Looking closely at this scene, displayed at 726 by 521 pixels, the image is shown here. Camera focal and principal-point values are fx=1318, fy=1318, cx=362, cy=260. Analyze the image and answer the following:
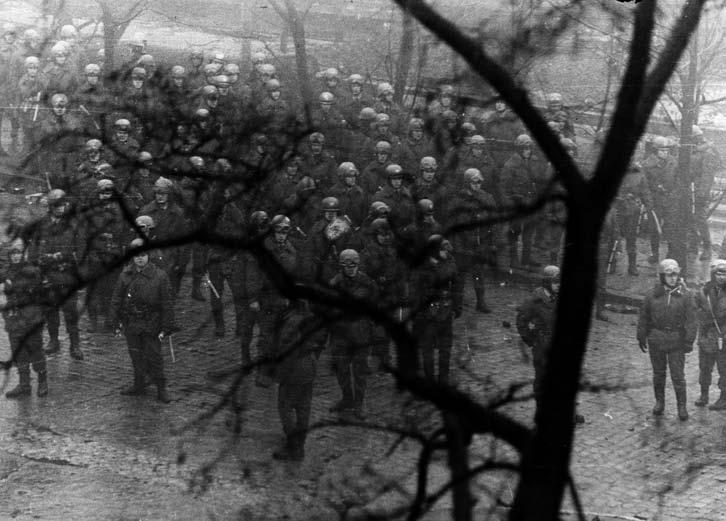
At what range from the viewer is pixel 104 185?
7742mm

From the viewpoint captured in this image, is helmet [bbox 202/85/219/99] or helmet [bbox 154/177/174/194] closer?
helmet [bbox 202/85/219/99]

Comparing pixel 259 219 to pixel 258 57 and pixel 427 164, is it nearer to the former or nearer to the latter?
pixel 427 164

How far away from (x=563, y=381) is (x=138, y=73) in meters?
5.04

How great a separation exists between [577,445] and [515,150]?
8.53 feet

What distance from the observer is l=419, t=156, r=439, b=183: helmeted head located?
10.4 metres

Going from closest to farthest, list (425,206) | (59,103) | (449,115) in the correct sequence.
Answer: (449,115) → (425,206) → (59,103)

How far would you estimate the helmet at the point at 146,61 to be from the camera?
10.8m

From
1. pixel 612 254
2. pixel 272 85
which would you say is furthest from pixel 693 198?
pixel 272 85

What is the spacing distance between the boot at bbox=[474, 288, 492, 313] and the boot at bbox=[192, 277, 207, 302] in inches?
108

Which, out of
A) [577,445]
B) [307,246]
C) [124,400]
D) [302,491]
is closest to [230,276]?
[307,246]

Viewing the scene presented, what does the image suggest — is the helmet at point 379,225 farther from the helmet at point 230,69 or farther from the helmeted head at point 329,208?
the helmet at point 230,69

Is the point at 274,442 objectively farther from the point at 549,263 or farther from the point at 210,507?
the point at 549,263

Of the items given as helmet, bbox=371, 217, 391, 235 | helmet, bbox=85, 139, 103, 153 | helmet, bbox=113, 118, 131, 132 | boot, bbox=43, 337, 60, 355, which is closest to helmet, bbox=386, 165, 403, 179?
helmet, bbox=371, 217, 391, 235

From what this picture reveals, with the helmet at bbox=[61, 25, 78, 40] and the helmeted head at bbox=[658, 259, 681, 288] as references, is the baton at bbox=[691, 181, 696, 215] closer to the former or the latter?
the helmeted head at bbox=[658, 259, 681, 288]
